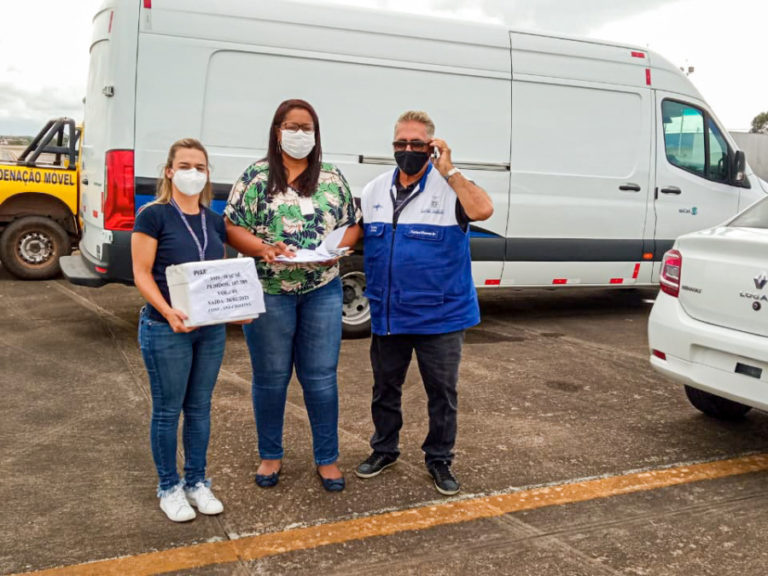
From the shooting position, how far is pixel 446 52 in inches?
243

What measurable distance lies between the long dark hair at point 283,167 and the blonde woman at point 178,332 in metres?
0.28

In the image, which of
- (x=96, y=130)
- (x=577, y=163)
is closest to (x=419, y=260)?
(x=96, y=130)

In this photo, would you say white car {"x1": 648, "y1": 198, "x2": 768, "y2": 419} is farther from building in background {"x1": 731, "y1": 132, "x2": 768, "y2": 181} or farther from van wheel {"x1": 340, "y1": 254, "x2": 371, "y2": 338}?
building in background {"x1": 731, "y1": 132, "x2": 768, "y2": 181}

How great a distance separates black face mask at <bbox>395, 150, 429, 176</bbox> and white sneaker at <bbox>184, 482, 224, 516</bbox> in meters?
1.57

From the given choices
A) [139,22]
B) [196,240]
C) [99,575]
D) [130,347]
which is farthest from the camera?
[130,347]

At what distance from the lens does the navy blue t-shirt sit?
2.82m

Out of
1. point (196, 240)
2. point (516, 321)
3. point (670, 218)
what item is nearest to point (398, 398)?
point (196, 240)

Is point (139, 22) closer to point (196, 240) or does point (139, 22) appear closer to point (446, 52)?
point (446, 52)

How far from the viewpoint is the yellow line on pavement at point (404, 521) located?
2670mm

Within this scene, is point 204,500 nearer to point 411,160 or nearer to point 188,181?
point 188,181

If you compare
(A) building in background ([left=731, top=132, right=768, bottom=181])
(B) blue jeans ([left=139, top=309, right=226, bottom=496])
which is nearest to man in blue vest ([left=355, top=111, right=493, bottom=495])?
(B) blue jeans ([left=139, top=309, right=226, bottom=496])

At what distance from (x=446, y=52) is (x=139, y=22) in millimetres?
2390

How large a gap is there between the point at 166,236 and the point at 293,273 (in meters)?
0.55

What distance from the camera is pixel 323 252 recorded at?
124 inches
